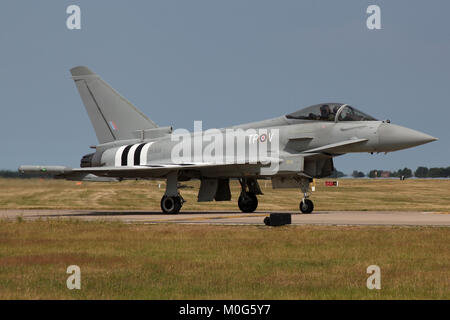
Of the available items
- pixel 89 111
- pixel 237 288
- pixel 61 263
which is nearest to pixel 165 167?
pixel 89 111

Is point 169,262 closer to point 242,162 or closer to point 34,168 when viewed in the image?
point 242,162

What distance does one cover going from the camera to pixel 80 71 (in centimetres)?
2980

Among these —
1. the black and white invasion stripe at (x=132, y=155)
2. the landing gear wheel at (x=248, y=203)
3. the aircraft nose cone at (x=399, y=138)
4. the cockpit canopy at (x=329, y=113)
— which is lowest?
the landing gear wheel at (x=248, y=203)

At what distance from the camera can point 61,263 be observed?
11.0 meters

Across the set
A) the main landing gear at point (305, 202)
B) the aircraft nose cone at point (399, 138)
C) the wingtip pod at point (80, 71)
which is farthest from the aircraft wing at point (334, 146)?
the wingtip pod at point (80, 71)

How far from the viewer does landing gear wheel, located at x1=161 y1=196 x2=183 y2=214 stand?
2534 centimetres

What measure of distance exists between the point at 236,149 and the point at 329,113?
3889 millimetres

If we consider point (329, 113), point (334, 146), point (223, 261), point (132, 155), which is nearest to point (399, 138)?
point (334, 146)

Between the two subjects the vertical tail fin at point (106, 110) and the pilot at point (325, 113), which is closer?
the pilot at point (325, 113)

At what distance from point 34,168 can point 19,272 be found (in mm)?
15438

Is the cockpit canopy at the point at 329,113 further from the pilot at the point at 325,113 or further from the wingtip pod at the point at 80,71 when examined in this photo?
the wingtip pod at the point at 80,71

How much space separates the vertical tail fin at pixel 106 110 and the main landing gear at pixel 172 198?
428cm

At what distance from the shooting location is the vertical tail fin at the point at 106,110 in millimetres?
29172

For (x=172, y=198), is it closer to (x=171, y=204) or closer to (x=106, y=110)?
(x=171, y=204)
